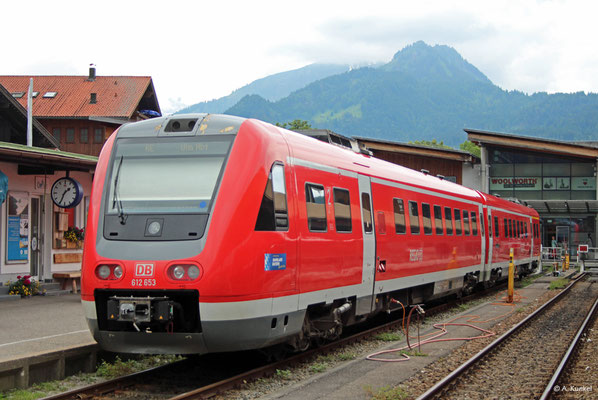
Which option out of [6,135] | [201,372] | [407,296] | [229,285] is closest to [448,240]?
[407,296]

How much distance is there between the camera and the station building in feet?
138

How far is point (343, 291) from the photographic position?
10.1m

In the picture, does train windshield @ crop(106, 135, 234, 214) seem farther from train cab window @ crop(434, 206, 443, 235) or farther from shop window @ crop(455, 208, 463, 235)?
shop window @ crop(455, 208, 463, 235)

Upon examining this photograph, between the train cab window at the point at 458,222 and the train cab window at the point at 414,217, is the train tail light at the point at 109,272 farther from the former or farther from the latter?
the train cab window at the point at 458,222

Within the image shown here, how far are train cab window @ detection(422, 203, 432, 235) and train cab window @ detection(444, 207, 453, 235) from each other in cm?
140

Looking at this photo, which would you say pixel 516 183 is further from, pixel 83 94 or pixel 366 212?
pixel 366 212

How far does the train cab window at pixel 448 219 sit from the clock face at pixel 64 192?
790cm

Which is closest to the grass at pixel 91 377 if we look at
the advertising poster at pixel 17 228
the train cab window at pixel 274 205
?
the train cab window at pixel 274 205

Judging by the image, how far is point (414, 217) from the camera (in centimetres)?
1368

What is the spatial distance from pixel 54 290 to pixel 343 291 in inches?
341

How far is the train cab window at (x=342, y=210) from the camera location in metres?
9.94

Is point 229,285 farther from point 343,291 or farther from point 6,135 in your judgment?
point 6,135

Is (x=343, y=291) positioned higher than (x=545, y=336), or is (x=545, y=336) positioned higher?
(x=343, y=291)

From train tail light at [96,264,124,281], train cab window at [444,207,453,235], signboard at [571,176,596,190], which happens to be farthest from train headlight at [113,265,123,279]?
signboard at [571,176,596,190]
